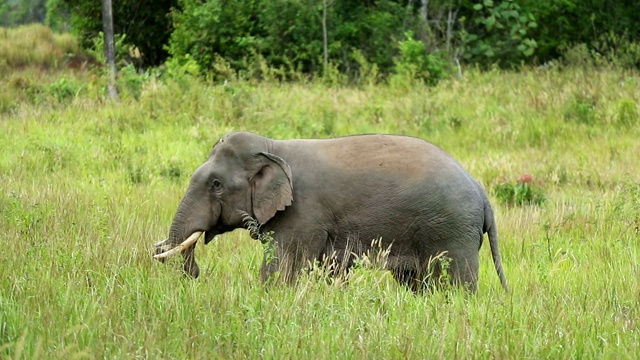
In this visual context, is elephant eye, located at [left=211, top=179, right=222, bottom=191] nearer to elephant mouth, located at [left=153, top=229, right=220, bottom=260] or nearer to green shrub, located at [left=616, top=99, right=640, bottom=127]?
elephant mouth, located at [left=153, top=229, right=220, bottom=260]

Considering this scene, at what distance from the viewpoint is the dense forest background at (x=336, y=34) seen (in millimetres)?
22047

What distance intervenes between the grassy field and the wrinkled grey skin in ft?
0.84

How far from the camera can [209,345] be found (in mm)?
4566

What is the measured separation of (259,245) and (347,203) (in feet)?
4.94

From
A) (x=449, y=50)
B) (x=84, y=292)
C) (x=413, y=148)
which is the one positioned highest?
(x=413, y=148)

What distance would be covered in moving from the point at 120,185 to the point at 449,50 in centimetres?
1537

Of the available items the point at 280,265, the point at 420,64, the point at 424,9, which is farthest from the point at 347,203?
the point at 424,9

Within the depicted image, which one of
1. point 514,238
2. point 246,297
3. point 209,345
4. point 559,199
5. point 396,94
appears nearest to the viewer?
point 209,345

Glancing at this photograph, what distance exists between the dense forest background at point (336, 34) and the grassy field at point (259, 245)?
12.5 ft

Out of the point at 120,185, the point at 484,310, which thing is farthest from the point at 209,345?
the point at 120,185

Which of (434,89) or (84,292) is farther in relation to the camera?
(434,89)

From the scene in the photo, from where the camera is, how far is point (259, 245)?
772 cm

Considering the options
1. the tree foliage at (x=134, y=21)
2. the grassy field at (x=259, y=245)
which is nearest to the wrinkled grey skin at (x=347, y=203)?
the grassy field at (x=259, y=245)

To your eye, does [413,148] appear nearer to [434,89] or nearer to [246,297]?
[246,297]
